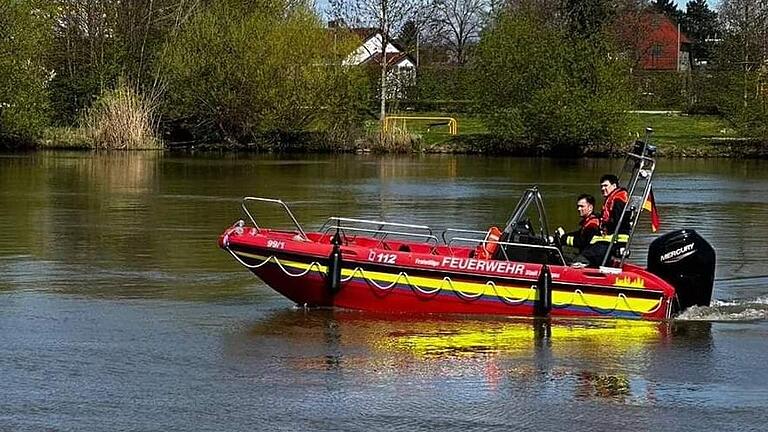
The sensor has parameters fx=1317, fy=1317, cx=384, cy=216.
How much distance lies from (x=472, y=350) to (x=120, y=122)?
41.8 m

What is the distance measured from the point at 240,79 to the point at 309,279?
4008 cm

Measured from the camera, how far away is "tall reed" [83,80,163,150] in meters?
50.6

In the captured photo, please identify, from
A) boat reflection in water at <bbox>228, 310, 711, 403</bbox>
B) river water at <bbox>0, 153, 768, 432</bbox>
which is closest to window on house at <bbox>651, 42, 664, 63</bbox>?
river water at <bbox>0, 153, 768, 432</bbox>

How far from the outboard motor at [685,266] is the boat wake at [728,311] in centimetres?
8

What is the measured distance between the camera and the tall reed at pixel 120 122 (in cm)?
5059

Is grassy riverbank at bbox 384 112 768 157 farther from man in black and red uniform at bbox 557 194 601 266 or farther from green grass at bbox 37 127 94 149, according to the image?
man in black and red uniform at bbox 557 194 601 266

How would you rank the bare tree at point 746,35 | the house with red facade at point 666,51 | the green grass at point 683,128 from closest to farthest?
the green grass at point 683,128, the bare tree at point 746,35, the house with red facade at point 666,51

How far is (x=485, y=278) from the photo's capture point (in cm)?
1258

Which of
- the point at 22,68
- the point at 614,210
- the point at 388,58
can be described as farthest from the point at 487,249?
the point at 388,58

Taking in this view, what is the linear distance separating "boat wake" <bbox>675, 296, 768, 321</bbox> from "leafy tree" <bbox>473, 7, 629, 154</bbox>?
1459 inches

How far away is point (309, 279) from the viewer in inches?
503

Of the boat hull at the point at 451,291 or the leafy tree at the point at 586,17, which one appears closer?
the boat hull at the point at 451,291

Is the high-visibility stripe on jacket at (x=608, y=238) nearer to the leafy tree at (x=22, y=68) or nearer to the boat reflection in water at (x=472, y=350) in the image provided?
the boat reflection in water at (x=472, y=350)

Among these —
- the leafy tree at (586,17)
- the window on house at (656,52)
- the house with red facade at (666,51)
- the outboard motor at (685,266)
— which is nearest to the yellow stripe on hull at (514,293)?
the outboard motor at (685,266)
